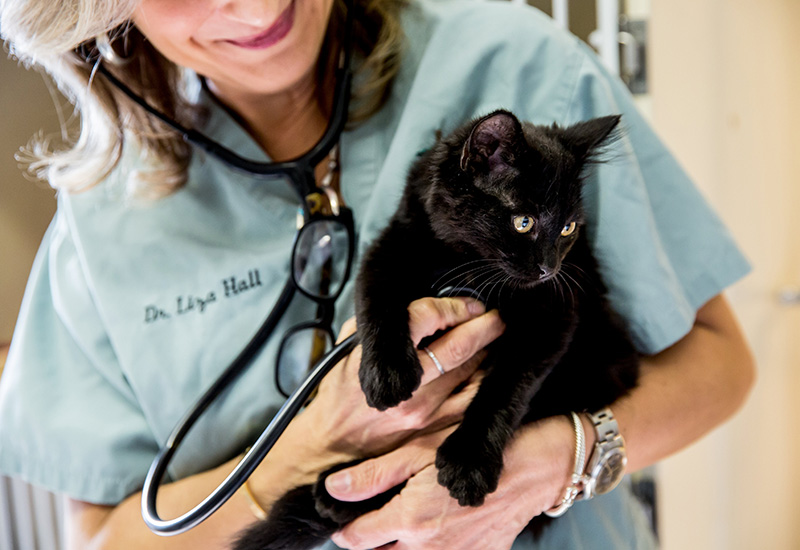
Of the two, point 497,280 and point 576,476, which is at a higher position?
point 497,280

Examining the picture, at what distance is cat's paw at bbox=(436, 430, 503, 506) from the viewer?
0.63 meters

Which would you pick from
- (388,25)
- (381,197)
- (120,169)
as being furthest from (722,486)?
(120,169)

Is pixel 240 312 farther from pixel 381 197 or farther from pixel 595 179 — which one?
pixel 595 179

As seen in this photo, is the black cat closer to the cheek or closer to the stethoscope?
the stethoscope

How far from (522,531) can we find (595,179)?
17.9 inches

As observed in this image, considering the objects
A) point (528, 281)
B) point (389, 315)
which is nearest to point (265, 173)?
A: point (389, 315)

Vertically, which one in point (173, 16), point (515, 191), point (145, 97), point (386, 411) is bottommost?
point (386, 411)

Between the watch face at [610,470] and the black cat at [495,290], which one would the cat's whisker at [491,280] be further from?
the watch face at [610,470]

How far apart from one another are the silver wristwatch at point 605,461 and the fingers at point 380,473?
0.17m

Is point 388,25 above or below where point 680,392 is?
above

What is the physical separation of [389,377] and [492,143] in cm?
26

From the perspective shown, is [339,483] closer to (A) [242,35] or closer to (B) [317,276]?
(B) [317,276]

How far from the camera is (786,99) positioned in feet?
5.54

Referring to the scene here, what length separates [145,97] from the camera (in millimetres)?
936
